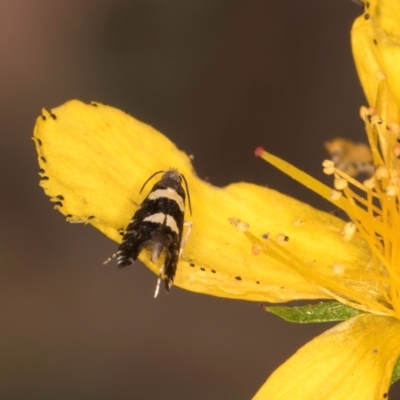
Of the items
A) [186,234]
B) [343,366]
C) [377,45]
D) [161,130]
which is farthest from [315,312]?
[161,130]

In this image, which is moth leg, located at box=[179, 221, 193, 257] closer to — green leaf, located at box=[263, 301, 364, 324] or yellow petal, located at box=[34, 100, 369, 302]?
yellow petal, located at box=[34, 100, 369, 302]

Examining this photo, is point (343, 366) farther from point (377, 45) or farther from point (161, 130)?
point (161, 130)

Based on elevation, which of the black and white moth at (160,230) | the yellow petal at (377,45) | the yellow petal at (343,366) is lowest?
the yellow petal at (343,366)

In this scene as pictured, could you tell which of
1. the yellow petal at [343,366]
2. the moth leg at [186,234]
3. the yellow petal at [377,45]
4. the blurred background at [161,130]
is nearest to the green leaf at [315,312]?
the yellow petal at [343,366]

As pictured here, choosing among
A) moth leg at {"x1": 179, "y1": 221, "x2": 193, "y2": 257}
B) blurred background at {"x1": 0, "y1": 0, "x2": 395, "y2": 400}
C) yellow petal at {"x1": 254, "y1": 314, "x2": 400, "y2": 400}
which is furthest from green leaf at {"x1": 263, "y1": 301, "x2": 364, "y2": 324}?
blurred background at {"x1": 0, "y1": 0, "x2": 395, "y2": 400}

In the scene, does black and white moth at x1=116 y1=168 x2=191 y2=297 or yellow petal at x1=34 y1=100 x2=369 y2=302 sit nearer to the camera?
black and white moth at x1=116 y1=168 x2=191 y2=297

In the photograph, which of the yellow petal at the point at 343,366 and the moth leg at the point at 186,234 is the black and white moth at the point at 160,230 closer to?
the moth leg at the point at 186,234
